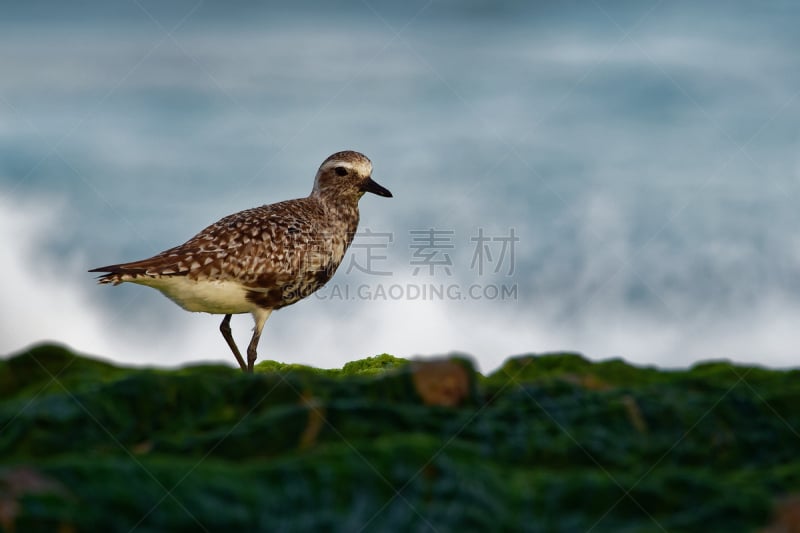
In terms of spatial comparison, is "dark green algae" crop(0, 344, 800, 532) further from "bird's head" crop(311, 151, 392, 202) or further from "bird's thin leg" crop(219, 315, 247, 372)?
"bird's head" crop(311, 151, 392, 202)

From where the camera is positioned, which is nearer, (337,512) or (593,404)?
(337,512)

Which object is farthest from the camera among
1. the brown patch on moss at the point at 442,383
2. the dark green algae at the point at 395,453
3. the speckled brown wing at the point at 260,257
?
the speckled brown wing at the point at 260,257

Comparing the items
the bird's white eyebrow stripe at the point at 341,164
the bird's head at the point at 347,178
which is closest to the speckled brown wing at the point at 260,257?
the bird's head at the point at 347,178

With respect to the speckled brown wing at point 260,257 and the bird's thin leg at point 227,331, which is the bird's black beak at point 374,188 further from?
the bird's thin leg at point 227,331

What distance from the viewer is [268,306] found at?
41.5ft

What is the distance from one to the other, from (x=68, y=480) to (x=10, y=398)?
303 centimetres

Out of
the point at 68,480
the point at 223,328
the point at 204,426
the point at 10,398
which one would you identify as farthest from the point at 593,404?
the point at 223,328

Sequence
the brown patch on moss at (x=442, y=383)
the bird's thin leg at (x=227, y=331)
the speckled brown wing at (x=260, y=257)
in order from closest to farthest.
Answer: the brown patch on moss at (x=442, y=383) < the speckled brown wing at (x=260, y=257) < the bird's thin leg at (x=227, y=331)

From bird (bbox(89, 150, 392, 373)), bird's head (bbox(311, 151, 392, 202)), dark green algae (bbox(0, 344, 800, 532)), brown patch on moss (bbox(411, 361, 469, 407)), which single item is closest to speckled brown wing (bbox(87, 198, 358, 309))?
bird (bbox(89, 150, 392, 373))

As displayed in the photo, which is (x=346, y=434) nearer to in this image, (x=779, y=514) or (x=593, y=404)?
(x=593, y=404)

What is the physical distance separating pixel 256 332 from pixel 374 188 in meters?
3.29

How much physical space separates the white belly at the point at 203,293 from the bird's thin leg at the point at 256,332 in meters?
0.16

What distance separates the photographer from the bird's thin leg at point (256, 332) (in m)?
12.5

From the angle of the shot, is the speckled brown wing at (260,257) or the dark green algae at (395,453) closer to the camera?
the dark green algae at (395,453)
